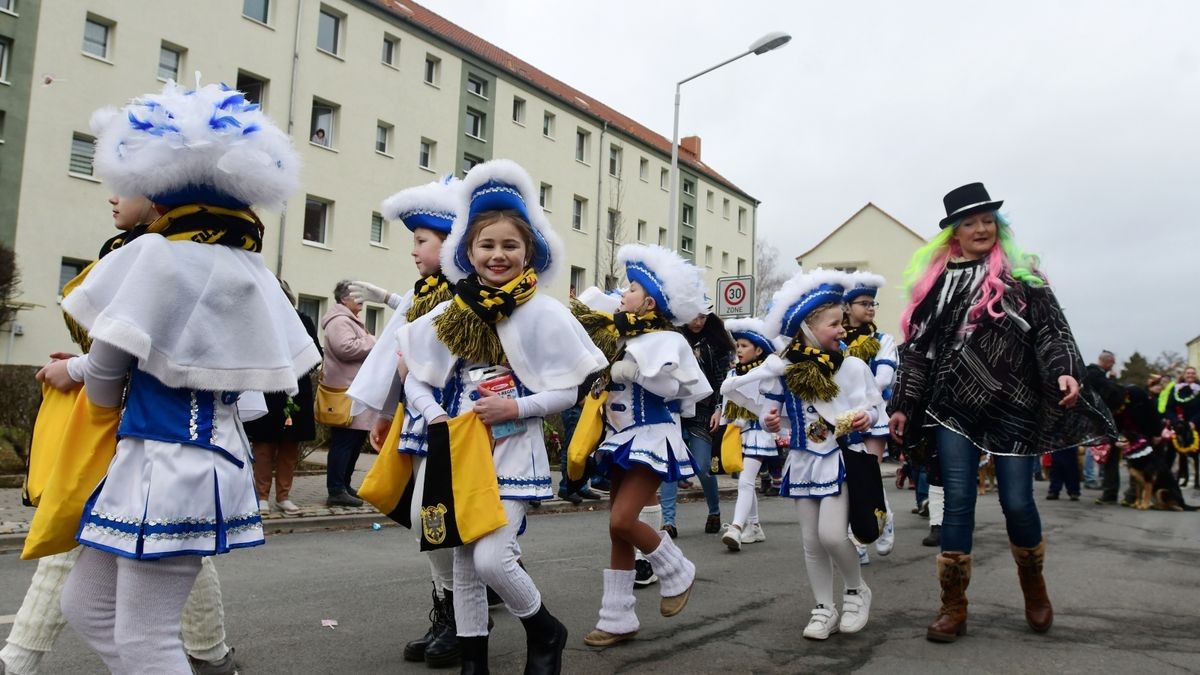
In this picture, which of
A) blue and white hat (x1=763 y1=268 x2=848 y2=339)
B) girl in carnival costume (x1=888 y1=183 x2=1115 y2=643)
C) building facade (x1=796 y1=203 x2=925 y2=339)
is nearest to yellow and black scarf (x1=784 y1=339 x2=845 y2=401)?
blue and white hat (x1=763 y1=268 x2=848 y2=339)

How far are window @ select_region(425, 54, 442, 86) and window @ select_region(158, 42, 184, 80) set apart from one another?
9642 mm

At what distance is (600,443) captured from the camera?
482 cm

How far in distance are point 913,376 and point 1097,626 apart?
1.69m

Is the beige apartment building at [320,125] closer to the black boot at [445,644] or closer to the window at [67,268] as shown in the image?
the window at [67,268]

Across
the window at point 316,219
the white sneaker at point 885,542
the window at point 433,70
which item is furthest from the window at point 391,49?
the white sneaker at point 885,542

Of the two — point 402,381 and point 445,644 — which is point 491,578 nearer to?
point 445,644

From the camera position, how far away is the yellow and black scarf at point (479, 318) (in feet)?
11.5

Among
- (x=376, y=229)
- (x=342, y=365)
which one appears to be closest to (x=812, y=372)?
(x=342, y=365)

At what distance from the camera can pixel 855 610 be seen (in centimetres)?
472

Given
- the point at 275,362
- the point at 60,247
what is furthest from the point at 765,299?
the point at 275,362

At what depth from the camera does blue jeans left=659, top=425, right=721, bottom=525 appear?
25.3ft

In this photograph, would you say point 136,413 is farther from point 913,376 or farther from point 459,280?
point 913,376

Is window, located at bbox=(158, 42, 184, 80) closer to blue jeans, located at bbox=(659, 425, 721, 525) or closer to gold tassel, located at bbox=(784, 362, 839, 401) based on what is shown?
blue jeans, located at bbox=(659, 425, 721, 525)

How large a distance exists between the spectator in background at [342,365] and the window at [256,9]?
2100cm
